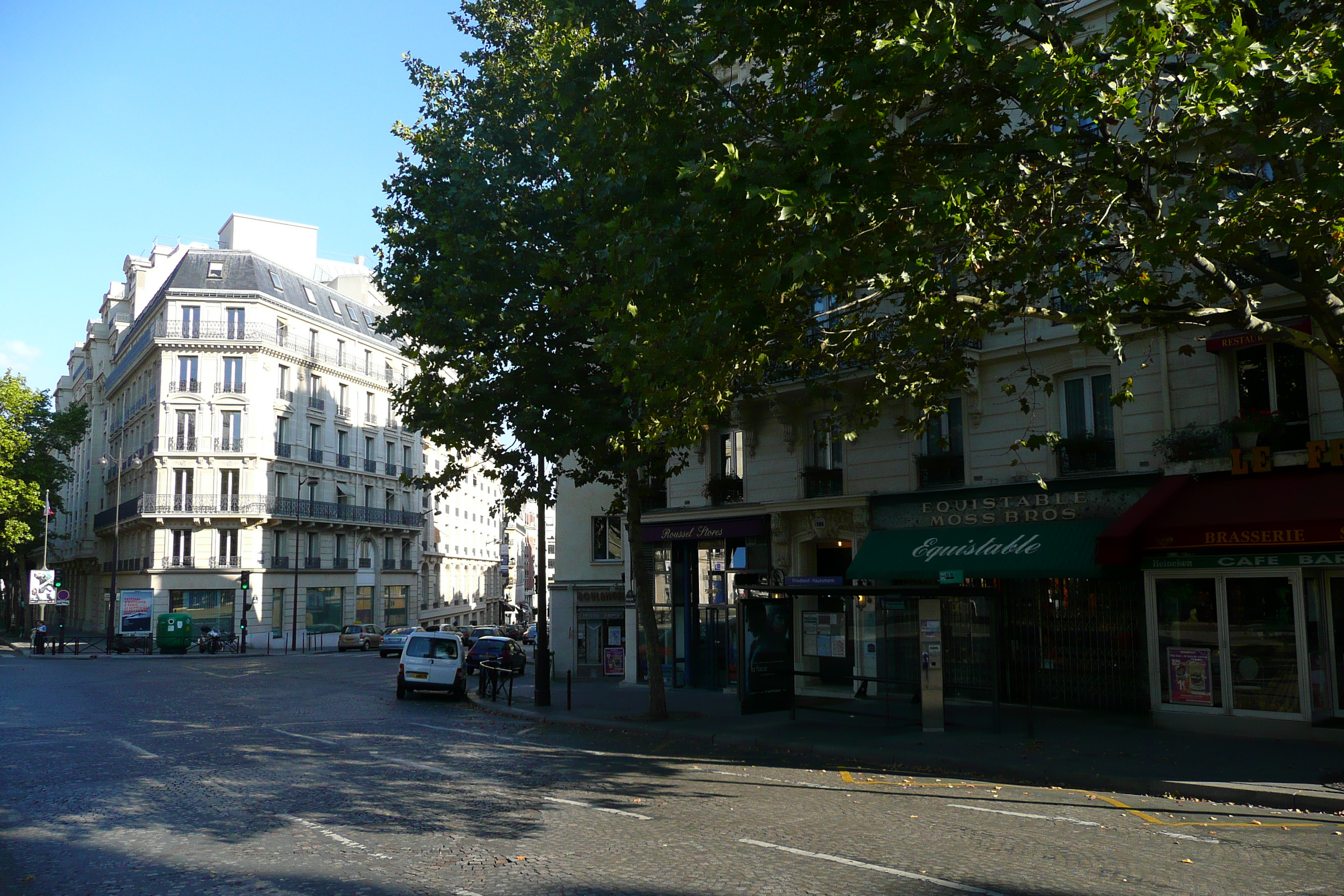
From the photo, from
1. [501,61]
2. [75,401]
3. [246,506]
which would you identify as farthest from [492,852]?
[75,401]

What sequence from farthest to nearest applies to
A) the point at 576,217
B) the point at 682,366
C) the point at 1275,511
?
the point at 576,217
the point at 1275,511
the point at 682,366

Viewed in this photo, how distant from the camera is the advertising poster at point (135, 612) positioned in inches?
2045

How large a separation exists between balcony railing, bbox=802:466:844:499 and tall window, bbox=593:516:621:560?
8.06m

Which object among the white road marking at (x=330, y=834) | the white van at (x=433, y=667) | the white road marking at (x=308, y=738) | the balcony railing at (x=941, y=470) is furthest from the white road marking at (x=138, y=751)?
the balcony railing at (x=941, y=470)

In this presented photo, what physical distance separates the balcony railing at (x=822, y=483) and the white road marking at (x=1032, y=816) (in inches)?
462

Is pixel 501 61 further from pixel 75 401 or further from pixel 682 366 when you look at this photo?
pixel 75 401

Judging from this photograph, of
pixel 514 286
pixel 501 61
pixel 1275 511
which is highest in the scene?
pixel 501 61

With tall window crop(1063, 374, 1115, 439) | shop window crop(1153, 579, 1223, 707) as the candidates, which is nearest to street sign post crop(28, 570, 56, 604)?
tall window crop(1063, 374, 1115, 439)

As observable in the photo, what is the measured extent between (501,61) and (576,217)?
552 cm

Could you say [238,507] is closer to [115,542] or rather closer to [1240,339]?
[115,542]

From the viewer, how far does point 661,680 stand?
18.5 metres

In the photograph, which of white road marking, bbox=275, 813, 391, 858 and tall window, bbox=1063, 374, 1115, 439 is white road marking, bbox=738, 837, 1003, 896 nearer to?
white road marking, bbox=275, 813, 391, 858

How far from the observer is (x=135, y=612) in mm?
52344

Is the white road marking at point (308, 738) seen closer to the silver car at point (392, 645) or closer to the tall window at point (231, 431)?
the silver car at point (392, 645)
